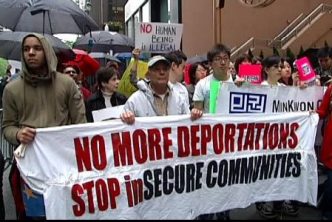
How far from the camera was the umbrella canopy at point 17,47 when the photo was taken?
8.17 m

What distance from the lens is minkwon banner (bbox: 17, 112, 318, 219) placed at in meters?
3.93

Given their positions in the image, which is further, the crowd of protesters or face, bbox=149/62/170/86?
face, bbox=149/62/170/86

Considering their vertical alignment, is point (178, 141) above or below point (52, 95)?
below

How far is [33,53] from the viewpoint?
12.8 feet

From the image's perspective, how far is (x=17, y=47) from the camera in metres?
8.65

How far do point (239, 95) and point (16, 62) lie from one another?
5.57m

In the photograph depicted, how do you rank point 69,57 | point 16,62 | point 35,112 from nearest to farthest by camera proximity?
1. point 35,112
2. point 69,57
3. point 16,62

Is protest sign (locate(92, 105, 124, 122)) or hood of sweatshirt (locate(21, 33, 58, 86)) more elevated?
hood of sweatshirt (locate(21, 33, 58, 86))

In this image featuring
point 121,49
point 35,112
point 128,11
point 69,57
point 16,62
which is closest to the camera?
point 35,112

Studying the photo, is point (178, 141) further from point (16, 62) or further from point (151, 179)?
point (16, 62)

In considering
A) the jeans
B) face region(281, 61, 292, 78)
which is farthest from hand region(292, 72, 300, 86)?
the jeans

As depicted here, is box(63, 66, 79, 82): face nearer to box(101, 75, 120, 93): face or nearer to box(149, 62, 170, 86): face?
box(101, 75, 120, 93): face

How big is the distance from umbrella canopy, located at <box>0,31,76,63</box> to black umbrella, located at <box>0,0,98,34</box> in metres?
0.32

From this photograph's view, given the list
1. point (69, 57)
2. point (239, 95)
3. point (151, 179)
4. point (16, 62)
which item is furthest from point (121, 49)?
point (151, 179)
